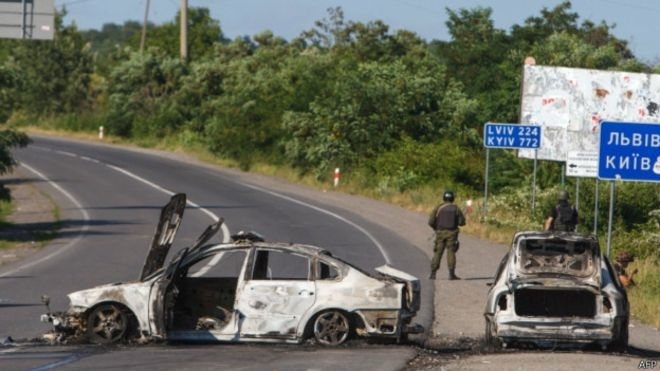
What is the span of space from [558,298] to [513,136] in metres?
22.9

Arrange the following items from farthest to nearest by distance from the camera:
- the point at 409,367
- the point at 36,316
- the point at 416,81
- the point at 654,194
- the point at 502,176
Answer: the point at 416,81 → the point at 502,176 → the point at 654,194 → the point at 36,316 → the point at 409,367

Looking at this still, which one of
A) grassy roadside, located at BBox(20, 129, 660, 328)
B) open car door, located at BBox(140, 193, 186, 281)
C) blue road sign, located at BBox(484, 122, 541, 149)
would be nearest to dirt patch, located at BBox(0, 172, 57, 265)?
grassy roadside, located at BBox(20, 129, 660, 328)

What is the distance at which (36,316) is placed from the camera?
19391 mm

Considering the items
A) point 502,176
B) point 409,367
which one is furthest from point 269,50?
point 409,367

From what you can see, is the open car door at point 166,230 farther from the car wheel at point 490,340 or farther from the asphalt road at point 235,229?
the car wheel at point 490,340

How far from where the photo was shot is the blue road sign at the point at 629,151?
21.1 metres

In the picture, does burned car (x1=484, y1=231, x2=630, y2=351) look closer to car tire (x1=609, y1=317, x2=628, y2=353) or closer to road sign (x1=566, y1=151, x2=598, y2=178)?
car tire (x1=609, y1=317, x2=628, y2=353)

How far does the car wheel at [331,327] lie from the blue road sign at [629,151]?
6.04 m

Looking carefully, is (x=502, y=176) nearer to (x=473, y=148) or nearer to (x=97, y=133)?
(x=473, y=148)

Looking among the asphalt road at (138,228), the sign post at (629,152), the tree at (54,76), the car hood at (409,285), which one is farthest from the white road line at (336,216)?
the tree at (54,76)

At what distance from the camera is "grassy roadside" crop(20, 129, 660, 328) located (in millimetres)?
23984

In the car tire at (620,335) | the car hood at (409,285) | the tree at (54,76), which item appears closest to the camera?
the car tire at (620,335)

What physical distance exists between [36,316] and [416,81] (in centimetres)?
3638

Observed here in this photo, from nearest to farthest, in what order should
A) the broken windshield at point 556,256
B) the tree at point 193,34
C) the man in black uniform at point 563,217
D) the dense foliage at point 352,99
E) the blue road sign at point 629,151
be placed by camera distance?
the broken windshield at point 556,256, the blue road sign at point 629,151, the man in black uniform at point 563,217, the dense foliage at point 352,99, the tree at point 193,34
